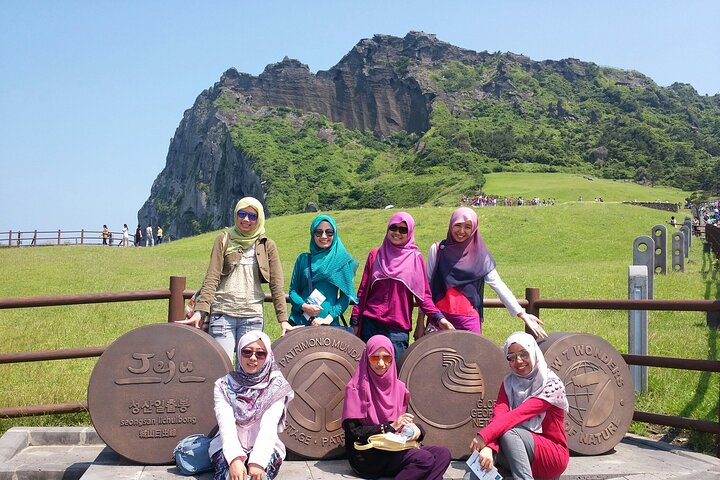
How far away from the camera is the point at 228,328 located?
6113 millimetres

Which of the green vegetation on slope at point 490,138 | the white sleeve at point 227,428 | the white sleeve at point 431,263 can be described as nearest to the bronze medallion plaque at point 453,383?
the white sleeve at point 431,263

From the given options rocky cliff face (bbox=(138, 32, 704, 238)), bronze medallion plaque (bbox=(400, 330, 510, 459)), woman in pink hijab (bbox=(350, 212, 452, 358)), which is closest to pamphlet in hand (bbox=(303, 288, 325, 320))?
woman in pink hijab (bbox=(350, 212, 452, 358))

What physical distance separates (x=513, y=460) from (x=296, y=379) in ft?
5.88

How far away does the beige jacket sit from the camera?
6.04 metres

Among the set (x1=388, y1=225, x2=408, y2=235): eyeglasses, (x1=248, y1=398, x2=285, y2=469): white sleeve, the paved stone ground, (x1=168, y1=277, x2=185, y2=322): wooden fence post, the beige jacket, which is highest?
(x1=388, y1=225, x2=408, y2=235): eyeglasses

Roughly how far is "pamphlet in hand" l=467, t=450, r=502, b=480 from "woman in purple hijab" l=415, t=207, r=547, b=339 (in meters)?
1.41

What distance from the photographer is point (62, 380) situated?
8828mm

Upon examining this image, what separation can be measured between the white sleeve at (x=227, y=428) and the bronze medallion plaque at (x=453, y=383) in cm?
146

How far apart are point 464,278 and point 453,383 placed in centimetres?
90

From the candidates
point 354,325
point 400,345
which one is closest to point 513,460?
point 400,345

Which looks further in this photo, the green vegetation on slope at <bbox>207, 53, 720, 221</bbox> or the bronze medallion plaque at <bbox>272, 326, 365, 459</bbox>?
the green vegetation on slope at <bbox>207, 53, 720, 221</bbox>

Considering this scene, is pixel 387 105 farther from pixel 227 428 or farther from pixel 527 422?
pixel 227 428

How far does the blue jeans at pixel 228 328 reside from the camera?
6090mm

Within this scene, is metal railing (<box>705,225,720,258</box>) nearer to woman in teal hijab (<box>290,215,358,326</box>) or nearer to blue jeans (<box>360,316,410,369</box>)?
blue jeans (<box>360,316,410,369</box>)
